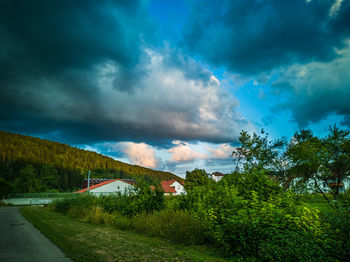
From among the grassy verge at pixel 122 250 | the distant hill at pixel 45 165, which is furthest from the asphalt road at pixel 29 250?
the distant hill at pixel 45 165

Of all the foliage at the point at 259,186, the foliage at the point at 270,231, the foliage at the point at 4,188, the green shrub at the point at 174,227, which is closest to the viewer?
the foliage at the point at 270,231

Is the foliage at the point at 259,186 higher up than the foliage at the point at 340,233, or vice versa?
the foliage at the point at 259,186

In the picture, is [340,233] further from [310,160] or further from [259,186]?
[310,160]

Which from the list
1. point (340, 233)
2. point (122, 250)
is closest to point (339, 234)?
point (340, 233)

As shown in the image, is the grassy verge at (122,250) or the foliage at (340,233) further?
the grassy verge at (122,250)

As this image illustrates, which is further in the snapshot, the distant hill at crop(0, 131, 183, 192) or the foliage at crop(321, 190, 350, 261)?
the distant hill at crop(0, 131, 183, 192)

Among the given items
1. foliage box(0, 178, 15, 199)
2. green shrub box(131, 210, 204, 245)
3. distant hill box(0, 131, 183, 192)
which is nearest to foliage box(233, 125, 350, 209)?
green shrub box(131, 210, 204, 245)

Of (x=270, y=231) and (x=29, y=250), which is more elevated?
(x=270, y=231)

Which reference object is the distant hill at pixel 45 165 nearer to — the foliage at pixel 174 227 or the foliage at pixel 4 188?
the foliage at pixel 4 188

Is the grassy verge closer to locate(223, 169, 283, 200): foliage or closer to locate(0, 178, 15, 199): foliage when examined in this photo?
locate(223, 169, 283, 200): foliage

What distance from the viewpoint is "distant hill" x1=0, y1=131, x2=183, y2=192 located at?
67.6 meters

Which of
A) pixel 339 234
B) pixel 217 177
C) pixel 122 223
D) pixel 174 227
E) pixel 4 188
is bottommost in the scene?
pixel 122 223

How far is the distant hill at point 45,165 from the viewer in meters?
67.6

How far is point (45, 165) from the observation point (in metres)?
95.4
